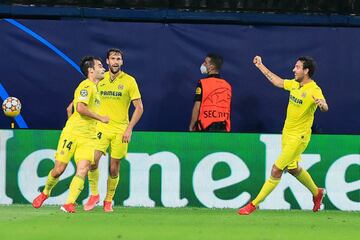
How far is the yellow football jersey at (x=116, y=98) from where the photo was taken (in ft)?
47.6

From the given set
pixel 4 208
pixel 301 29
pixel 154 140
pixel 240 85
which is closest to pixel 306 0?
pixel 301 29

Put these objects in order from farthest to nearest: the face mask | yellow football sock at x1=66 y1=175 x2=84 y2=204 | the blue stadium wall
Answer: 1. the blue stadium wall
2. the face mask
3. yellow football sock at x1=66 y1=175 x2=84 y2=204

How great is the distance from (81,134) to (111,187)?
1070 mm

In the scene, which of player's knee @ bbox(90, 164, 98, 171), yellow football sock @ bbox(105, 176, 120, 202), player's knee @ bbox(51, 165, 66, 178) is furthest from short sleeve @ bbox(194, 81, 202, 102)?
player's knee @ bbox(51, 165, 66, 178)

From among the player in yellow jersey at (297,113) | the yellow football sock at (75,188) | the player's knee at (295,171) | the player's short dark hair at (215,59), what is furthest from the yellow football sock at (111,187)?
the player's short dark hair at (215,59)

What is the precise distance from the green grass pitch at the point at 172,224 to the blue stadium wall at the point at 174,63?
3.11m

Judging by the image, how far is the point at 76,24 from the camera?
1792cm

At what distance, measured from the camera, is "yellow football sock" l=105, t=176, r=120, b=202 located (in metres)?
14.6

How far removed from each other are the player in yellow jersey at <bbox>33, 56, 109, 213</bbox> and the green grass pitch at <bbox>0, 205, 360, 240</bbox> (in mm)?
391

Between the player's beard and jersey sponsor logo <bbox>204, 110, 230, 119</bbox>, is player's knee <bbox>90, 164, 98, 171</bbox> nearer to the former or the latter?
the player's beard

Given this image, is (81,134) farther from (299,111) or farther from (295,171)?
(295,171)

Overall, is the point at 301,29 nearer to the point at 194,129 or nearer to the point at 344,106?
the point at 344,106

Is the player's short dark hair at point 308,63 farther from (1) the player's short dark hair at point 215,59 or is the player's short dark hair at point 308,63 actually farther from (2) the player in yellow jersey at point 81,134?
(2) the player in yellow jersey at point 81,134

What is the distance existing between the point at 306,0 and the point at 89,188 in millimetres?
5270
